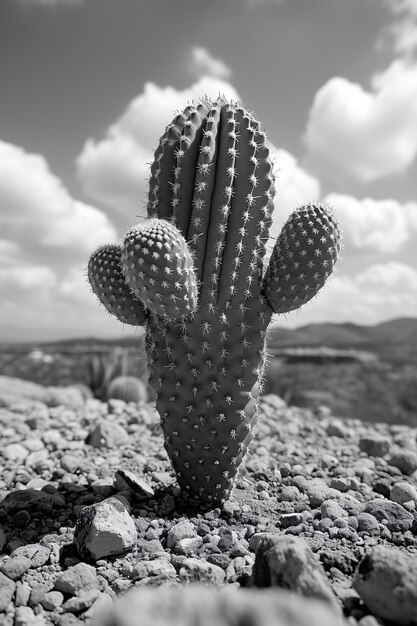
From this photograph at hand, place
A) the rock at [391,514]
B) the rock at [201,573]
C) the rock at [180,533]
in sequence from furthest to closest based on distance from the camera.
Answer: the rock at [391,514] → the rock at [180,533] → the rock at [201,573]

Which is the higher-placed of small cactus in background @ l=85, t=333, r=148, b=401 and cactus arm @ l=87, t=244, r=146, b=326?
cactus arm @ l=87, t=244, r=146, b=326

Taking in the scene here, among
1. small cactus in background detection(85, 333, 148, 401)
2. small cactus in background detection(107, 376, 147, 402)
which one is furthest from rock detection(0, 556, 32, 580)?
small cactus in background detection(85, 333, 148, 401)

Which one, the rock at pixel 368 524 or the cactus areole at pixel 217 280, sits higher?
the cactus areole at pixel 217 280

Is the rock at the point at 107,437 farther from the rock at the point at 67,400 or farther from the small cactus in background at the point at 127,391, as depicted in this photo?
the small cactus in background at the point at 127,391

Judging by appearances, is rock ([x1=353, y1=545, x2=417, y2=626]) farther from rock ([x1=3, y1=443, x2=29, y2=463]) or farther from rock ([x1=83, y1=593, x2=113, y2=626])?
rock ([x1=3, y1=443, x2=29, y2=463])

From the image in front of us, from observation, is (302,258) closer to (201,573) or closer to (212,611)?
(201,573)

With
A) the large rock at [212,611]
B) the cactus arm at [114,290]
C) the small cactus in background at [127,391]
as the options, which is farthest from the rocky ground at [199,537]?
the small cactus in background at [127,391]

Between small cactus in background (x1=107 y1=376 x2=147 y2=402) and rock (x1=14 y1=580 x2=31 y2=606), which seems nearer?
rock (x1=14 y1=580 x2=31 y2=606)
